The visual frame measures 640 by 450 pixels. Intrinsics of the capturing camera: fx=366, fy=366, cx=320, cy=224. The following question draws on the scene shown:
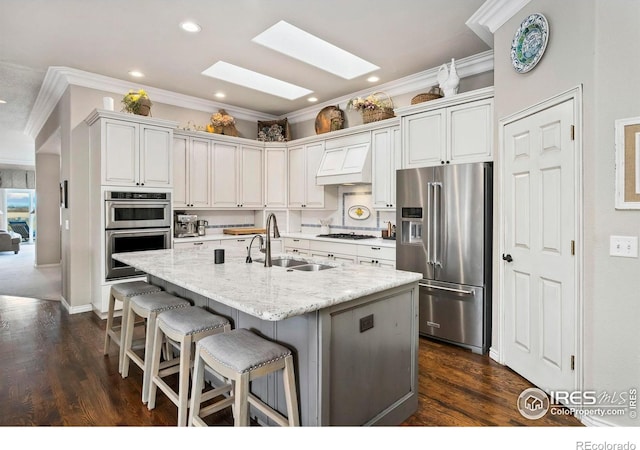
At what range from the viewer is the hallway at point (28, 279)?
5.43 m

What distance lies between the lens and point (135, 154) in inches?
167

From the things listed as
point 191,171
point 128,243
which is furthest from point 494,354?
point 191,171

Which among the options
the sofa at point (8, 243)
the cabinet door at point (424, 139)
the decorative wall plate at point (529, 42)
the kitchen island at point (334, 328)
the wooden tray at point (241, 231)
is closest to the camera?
the kitchen island at point (334, 328)

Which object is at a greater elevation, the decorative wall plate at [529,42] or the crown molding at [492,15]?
the crown molding at [492,15]

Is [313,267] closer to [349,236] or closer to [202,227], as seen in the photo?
[349,236]

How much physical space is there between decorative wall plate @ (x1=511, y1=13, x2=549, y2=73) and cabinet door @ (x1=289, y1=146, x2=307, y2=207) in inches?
128

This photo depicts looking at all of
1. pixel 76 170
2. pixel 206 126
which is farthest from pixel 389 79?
pixel 76 170

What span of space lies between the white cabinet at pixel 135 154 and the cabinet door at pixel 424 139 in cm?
286

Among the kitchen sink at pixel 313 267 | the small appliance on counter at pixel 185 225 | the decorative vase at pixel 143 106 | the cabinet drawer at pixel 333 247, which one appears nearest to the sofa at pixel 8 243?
the small appliance on counter at pixel 185 225

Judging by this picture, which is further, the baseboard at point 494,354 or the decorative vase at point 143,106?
the decorative vase at point 143,106

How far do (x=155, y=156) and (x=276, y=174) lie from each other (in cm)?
190

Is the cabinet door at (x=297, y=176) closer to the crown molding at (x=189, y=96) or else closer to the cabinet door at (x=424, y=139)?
the crown molding at (x=189, y=96)
